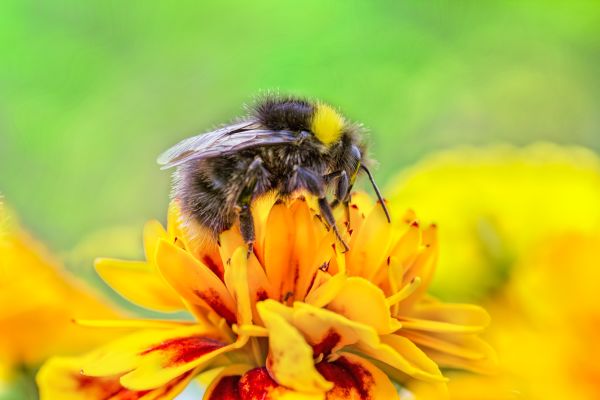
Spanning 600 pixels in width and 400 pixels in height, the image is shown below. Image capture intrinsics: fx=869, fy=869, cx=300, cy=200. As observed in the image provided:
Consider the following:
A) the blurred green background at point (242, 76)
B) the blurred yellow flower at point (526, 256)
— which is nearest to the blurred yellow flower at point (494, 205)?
the blurred yellow flower at point (526, 256)

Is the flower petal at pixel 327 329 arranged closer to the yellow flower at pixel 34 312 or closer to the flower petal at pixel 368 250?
the flower petal at pixel 368 250

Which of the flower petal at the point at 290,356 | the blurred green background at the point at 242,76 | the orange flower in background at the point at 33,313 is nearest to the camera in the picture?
the flower petal at the point at 290,356

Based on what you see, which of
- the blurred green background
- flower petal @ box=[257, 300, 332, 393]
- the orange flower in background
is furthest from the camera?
the blurred green background

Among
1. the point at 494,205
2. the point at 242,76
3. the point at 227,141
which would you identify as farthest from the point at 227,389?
the point at 242,76

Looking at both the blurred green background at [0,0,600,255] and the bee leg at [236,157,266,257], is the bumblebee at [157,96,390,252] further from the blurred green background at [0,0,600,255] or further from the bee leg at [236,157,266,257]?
the blurred green background at [0,0,600,255]

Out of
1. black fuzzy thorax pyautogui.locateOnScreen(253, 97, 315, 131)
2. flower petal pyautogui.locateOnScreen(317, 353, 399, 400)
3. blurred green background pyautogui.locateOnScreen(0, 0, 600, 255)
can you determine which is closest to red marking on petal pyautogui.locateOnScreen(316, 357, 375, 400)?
flower petal pyautogui.locateOnScreen(317, 353, 399, 400)

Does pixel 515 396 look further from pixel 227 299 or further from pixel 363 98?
pixel 363 98

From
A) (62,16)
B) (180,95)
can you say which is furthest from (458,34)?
(62,16)

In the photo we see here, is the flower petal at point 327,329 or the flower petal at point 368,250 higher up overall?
the flower petal at point 368,250
